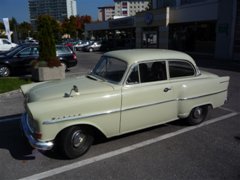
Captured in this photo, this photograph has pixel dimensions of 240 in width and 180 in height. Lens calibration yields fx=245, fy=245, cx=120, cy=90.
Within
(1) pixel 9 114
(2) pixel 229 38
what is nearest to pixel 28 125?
(1) pixel 9 114

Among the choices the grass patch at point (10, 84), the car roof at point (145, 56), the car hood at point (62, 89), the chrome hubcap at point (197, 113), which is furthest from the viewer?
the grass patch at point (10, 84)

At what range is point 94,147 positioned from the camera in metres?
4.56

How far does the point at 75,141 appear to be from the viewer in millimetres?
4094

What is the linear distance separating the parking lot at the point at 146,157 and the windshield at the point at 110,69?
1234mm

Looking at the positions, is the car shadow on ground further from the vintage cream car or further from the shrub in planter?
the shrub in planter

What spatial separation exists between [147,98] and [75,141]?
1.51 m

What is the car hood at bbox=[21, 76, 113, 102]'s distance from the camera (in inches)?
164

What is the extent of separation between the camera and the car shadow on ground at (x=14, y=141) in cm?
438

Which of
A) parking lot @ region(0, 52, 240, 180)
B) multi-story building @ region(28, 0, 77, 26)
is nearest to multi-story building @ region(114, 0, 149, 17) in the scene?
multi-story building @ region(28, 0, 77, 26)

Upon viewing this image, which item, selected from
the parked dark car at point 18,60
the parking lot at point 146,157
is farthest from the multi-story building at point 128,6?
the parking lot at point 146,157

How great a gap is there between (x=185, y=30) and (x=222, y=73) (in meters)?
13.8

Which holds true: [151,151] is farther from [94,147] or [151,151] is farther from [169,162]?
[94,147]

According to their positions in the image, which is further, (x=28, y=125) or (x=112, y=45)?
(x=112, y=45)

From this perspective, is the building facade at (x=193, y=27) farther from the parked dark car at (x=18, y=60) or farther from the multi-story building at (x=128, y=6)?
the multi-story building at (x=128, y=6)
